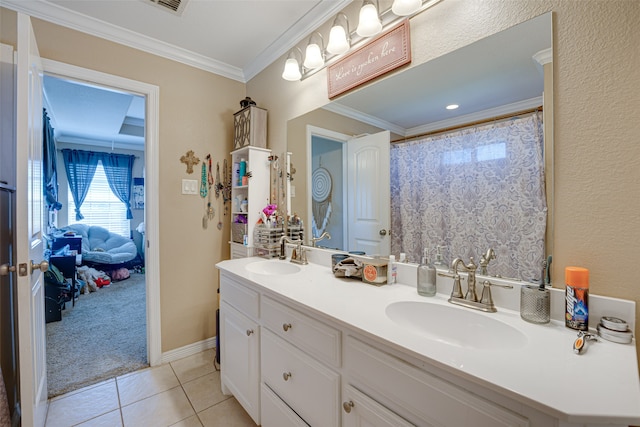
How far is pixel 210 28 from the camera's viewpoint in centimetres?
192

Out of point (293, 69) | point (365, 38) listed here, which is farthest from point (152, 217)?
point (365, 38)

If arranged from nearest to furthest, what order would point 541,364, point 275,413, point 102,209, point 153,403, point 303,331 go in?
1. point 541,364
2. point 303,331
3. point 275,413
4. point 153,403
5. point 102,209

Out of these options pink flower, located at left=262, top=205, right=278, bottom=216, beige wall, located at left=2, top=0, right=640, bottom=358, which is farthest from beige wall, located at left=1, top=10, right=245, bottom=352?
pink flower, located at left=262, top=205, right=278, bottom=216

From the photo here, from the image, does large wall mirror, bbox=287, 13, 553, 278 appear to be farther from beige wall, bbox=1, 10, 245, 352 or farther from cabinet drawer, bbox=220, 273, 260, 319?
beige wall, bbox=1, 10, 245, 352

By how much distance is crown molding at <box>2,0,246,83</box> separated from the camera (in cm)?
167

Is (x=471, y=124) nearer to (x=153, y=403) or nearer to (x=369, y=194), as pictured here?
(x=369, y=194)

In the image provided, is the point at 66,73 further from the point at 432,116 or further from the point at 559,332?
the point at 559,332

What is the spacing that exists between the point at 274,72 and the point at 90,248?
194 inches

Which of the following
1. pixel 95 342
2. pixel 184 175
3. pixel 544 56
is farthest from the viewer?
pixel 95 342

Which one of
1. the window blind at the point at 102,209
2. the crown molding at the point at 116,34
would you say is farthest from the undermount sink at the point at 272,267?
the window blind at the point at 102,209

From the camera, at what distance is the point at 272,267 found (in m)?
1.90

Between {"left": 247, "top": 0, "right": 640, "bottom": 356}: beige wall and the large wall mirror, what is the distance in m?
0.04

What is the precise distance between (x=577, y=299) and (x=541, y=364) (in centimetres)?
32

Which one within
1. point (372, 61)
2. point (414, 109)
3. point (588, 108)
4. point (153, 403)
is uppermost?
point (372, 61)
